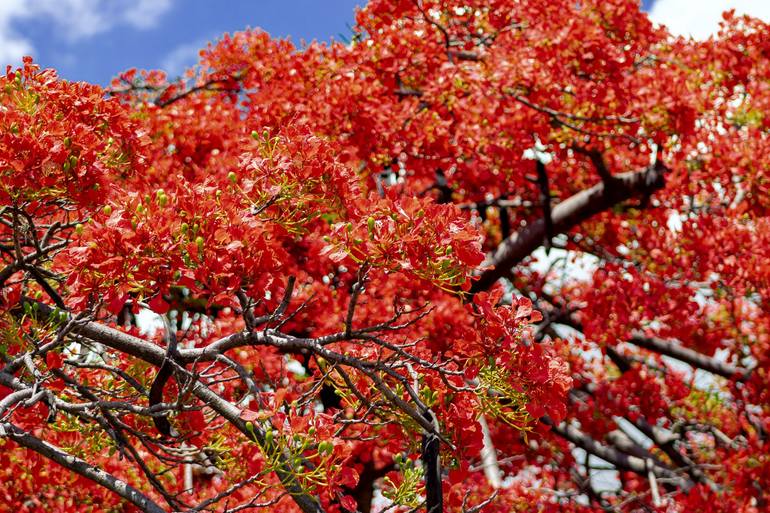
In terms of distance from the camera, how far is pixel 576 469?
34.2 ft

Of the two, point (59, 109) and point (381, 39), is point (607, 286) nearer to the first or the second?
point (381, 39)

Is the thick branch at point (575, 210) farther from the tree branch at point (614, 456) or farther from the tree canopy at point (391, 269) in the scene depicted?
the tree branch at point (614, 456)

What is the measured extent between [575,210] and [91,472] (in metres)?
6.37

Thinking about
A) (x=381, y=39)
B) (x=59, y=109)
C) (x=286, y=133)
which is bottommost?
(x=286, y=133)

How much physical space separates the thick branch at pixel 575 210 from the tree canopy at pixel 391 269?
0.04 m

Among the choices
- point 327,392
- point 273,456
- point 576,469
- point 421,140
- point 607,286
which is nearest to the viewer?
point 273,456

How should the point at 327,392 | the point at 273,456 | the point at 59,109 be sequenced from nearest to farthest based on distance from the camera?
the point at 273,456
the point at 59,109
the point at 327,392

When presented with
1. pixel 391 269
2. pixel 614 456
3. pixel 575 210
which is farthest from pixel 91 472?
pixel 614 456

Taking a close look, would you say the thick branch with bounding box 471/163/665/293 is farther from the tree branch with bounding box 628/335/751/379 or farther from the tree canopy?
the tree branch with bounding box 628/335/751/379

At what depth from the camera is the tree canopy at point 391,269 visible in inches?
111

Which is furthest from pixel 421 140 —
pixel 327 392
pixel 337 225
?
pixel 337 225

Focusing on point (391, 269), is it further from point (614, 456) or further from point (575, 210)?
point (614, 456)

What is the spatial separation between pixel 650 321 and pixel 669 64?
3098 mm

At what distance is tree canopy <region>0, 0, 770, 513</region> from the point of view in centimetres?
283
